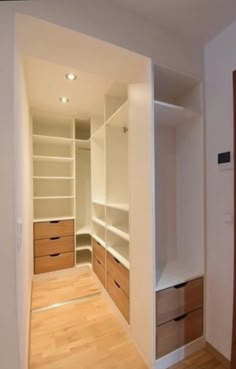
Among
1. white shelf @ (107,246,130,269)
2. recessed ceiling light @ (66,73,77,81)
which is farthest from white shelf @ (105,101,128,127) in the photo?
white shelf @ (107,246,130,269)

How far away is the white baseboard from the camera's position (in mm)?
1400

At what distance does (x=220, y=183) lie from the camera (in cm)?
149

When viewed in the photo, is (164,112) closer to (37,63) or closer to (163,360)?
(37,63)

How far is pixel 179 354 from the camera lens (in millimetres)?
1471

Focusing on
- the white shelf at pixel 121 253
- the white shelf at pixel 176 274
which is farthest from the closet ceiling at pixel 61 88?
the white shelf at pixel 176 274

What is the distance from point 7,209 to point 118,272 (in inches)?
53.6

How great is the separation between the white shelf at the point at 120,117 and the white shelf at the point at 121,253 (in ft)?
4.65

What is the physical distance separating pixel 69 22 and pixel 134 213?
134cm

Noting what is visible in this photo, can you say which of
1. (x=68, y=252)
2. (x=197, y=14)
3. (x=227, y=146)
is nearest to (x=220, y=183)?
(x=227, y=146)

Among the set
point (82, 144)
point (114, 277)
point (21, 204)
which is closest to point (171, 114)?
point (21, 204)

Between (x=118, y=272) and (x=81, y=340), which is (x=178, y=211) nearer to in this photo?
(x=118, y=272)

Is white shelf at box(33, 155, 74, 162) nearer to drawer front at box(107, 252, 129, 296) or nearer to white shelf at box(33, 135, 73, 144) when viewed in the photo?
white shelf at box(33, 135, 73, 144)

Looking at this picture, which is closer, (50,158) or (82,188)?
(50,158)

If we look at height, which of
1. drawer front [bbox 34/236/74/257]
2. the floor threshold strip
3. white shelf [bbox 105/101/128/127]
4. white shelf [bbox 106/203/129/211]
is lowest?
the floor threshold strip
